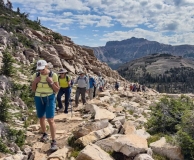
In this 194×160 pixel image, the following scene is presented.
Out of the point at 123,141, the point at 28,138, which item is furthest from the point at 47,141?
the point at 123,141

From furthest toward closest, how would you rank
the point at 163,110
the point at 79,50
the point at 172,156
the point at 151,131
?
the point at 79,50, the point at 163,110, the point at 151,131, the point at 172,156

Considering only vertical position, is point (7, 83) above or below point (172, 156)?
above

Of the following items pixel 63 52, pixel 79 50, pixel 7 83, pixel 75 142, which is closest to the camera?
pixel 75 142

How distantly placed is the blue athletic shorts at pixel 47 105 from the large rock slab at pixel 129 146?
2.26 m

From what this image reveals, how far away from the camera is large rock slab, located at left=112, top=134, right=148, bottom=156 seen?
6.02m

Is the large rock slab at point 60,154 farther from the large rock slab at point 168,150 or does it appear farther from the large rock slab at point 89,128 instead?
the large rock slab at point 168,150

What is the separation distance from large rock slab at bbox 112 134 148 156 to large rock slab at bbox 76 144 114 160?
0.35m

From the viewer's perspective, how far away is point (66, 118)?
11570 millimetres

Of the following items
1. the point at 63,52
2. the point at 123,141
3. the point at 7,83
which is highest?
the point at 63,52

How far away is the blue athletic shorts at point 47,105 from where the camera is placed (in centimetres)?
734

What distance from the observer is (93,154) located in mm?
5918

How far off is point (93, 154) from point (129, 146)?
3.08 feet

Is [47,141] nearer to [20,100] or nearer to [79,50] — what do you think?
[20,100]

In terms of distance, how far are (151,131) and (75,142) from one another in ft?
10.4
